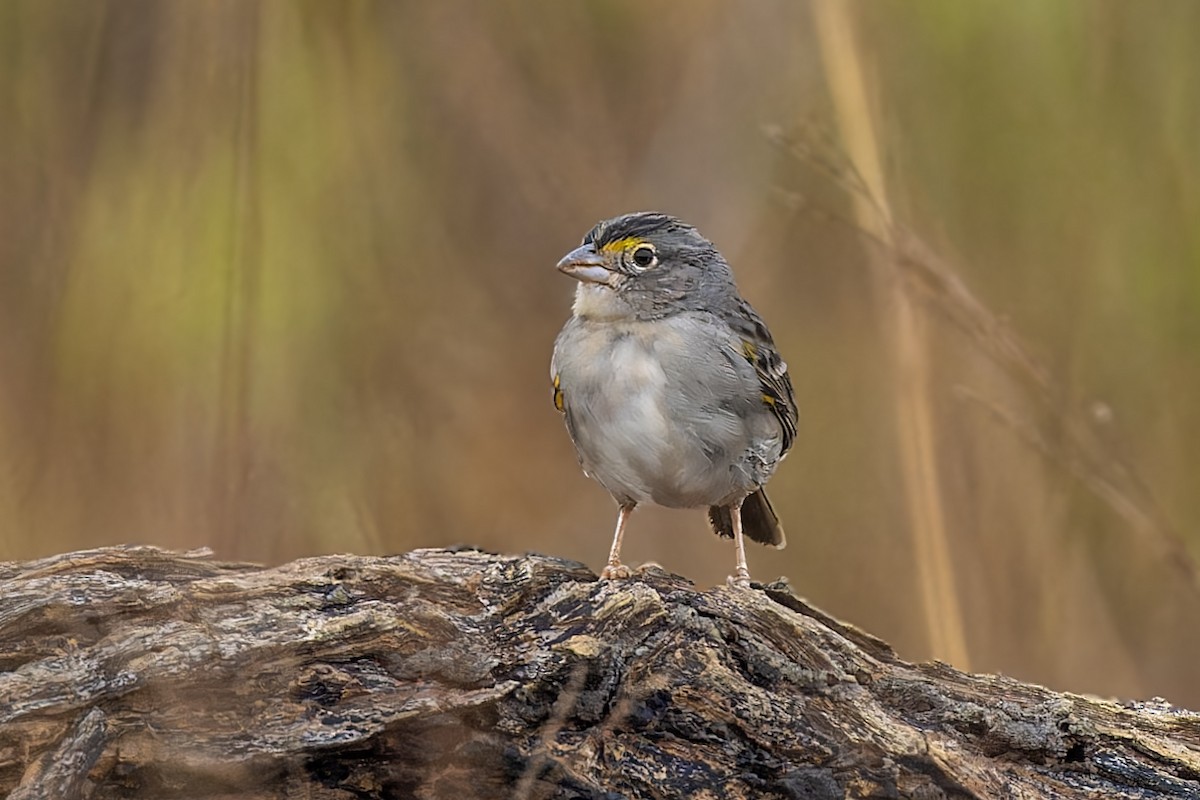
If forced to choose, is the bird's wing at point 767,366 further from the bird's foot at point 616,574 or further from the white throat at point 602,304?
the bird's foot at point 616,574

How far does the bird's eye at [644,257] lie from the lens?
11.7ft

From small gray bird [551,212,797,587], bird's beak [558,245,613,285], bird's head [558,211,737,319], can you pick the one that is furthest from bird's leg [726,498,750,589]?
bird's beak [558,245,613,285]

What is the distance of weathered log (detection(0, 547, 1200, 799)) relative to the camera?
212cm

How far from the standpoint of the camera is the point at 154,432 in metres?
3.59

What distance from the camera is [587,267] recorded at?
3.54 metres

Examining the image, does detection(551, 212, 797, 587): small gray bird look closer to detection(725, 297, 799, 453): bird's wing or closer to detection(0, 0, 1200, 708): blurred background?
detection(725, 297, 799, 453): bird's wing

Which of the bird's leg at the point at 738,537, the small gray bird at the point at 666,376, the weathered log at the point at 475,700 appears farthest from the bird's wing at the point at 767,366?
the weathered log at the point at 475,700

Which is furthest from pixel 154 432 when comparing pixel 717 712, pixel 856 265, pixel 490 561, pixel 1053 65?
pixel 1053 65

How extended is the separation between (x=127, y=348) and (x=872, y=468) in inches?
90.9

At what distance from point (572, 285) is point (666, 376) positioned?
4.48 ft

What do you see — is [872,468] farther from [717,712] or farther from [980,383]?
[717,712]

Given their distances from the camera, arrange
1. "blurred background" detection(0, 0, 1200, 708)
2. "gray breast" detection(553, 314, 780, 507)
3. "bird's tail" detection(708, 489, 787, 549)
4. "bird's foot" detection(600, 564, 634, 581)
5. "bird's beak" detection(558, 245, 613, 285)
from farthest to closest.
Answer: "bird's tail" detection(708, 489, 787, 549)
"bird's beak" detection(558, 245, 613, 285)
"blurred background" detection(0, 0, 1200, 708)
"gray breast" detection(553, 314, 780, 507)
"bird's foot" detection(600, 564, 634, 581)

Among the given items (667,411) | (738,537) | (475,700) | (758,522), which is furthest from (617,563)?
(475,700)

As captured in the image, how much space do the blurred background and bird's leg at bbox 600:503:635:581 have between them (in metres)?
0.51
